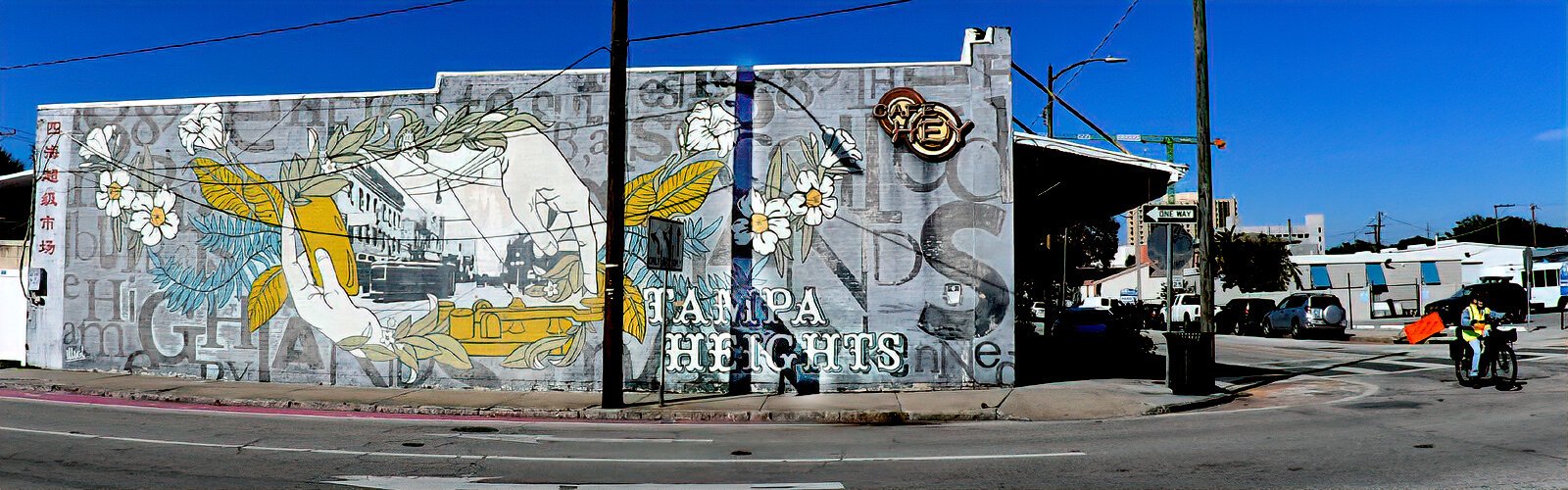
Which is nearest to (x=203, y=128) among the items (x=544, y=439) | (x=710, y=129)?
(x=710, y=129)

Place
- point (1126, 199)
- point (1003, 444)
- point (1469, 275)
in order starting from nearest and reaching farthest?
point (1003, 444) < point (1126, 199) < point (1469, 275)

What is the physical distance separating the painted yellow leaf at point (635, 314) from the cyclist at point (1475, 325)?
1198 centimetres

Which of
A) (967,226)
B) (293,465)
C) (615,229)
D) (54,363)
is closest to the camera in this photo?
(293,465)

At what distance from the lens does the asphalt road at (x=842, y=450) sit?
775 centimetres

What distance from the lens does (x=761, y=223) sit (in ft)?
50.1

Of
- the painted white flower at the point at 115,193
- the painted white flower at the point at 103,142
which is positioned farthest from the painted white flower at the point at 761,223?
the painted white flower at the point at 103,142

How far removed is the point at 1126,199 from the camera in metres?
20.9

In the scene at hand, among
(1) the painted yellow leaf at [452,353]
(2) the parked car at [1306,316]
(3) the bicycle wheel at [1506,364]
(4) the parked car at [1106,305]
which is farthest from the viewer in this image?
(4) the parked car at [1106,305]

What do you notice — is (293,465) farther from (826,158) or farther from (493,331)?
(826,158)

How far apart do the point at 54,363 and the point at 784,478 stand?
17334 millimetres

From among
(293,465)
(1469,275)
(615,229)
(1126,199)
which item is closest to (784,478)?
(293,465)

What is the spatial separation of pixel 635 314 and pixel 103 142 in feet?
35.6

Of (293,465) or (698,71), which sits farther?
(698,71)

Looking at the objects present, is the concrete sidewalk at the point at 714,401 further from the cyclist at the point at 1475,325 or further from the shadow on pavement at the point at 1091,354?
the cyclist at the point at 1475,325
